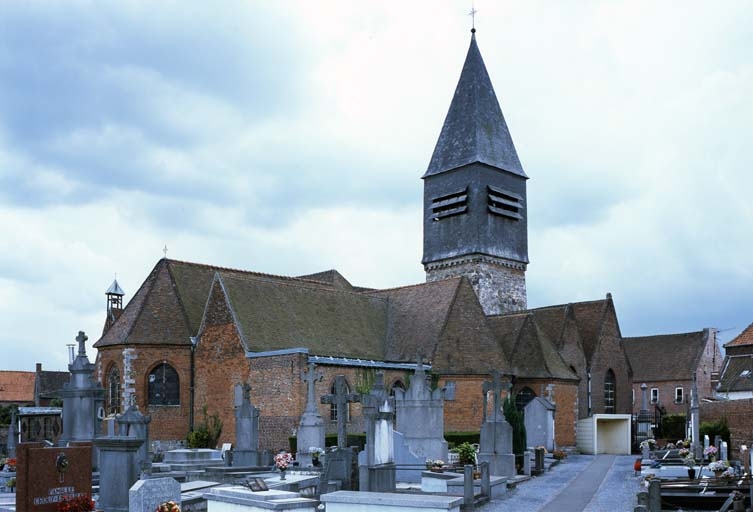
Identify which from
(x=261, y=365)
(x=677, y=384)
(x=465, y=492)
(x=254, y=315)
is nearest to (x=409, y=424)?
(x=465, y=492)

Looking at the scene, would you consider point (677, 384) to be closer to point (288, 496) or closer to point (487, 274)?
point (487, 274)

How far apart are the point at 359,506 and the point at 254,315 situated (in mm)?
21262

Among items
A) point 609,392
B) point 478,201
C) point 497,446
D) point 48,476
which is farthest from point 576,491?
point 478,201

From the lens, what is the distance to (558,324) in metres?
42.0

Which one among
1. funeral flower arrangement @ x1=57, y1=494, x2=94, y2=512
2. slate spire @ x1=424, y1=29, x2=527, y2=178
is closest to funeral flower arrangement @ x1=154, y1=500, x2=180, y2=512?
funeral flower arrangement @ x1=57, y1=494, x2=94, y2=512

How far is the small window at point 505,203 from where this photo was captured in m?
47.4

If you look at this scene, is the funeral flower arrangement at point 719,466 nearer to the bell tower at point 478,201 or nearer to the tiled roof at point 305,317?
the tiled roof at point 305,317

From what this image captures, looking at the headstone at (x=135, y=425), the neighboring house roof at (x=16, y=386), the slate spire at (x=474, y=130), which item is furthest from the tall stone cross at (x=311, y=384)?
the neighboring house roof at (x=16, y=386)

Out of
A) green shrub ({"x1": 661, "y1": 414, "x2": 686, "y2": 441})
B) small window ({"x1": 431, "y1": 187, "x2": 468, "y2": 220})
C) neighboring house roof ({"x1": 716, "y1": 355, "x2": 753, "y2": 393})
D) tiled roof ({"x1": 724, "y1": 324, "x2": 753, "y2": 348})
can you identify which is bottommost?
green shrub ({"x1": 661, "y1": 414, "x2": 686, "y2": 441})

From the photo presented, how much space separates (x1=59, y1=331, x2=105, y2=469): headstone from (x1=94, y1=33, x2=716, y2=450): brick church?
8.31 meters

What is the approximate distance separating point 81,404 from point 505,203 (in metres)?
29.3

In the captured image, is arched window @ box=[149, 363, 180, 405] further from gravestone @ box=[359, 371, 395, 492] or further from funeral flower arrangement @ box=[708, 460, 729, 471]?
funeral flower arrangement @ box=[708, 460, 729, 471]

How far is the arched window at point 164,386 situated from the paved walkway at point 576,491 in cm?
1594

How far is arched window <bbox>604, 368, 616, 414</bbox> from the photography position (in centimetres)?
4375
